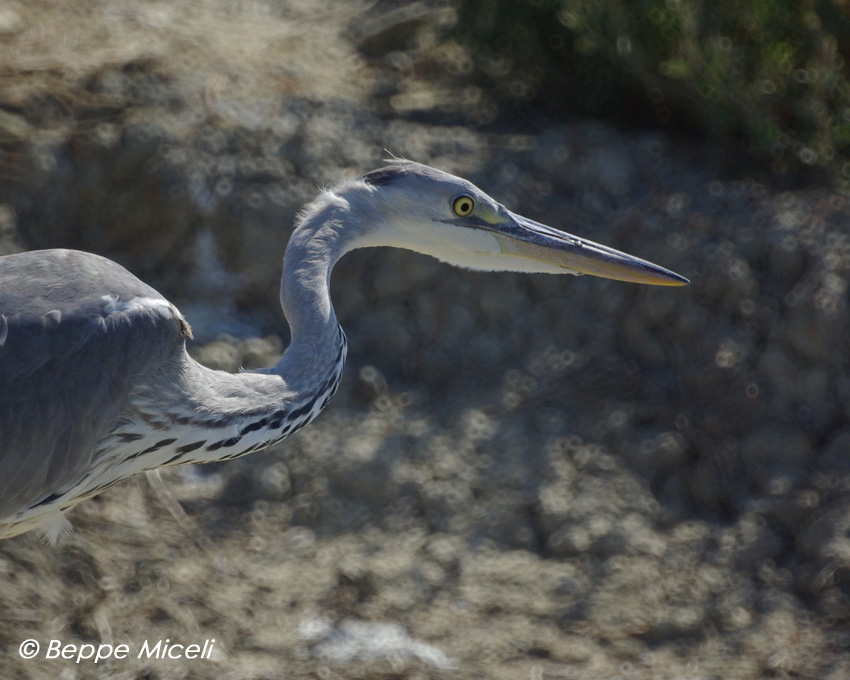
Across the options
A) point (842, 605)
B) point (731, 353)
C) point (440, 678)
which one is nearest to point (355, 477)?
point (440, 678)

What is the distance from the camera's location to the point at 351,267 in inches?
200

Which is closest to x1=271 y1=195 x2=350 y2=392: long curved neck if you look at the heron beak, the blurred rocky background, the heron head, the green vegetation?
the heron head

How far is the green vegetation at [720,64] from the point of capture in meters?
4.83

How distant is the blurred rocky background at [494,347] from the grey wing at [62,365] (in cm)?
111

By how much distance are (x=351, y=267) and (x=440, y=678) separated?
2.18 metres

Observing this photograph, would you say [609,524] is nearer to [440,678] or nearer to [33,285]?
[440,678]

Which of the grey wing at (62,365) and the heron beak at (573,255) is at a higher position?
the heron beak at (573,255)

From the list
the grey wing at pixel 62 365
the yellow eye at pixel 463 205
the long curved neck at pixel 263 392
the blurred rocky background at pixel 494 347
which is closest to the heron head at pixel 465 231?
the yellow eye at pixel 463 205

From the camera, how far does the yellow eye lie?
3434 mm

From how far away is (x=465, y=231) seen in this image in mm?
3475

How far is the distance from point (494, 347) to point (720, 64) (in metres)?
1.81

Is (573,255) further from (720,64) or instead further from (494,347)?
(720,64)

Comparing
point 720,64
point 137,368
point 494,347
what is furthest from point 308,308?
point 720,64

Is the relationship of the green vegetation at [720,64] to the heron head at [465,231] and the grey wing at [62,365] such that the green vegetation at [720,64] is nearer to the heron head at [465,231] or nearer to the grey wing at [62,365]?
the heron head at [465,231]
